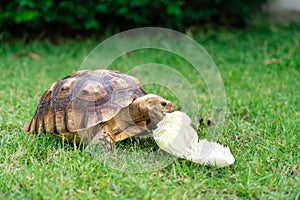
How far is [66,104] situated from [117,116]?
325 mm

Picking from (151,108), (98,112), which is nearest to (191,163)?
(151,108)

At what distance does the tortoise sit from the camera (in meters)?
2.48

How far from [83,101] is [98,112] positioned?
0.13 metres

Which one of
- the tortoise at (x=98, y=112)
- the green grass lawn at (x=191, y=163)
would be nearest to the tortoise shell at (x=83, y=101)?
the tortoise at (x=98, y=112)

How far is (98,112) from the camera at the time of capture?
8.18 ft

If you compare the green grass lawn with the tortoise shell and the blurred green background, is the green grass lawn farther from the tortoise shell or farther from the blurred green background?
the blurred green background

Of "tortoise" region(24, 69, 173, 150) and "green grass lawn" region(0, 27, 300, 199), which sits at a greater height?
"tortoise" region(24, 69, 173, 150)

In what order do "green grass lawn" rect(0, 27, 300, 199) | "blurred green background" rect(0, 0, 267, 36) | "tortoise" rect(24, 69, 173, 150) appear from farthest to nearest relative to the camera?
"blurred green background" rect(0, 0, 267, 36) < "tortoise" rect(24, 69, 173, 150) < "green grass lawn" rect(0, 27, 300, 199)

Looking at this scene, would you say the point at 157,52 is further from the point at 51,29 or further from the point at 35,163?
the point at 35,163

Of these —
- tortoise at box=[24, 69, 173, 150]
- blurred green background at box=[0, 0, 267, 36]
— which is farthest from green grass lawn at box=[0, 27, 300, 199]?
blurred green background at box=[0, 0, 267, 36]

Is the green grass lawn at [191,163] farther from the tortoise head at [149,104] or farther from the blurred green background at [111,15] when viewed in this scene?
the blurred green background at [111,15]

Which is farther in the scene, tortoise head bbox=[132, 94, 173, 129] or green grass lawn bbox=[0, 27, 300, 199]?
tortoise head bbox=[132, 94, 173, 129]

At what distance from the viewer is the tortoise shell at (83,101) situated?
250 cm

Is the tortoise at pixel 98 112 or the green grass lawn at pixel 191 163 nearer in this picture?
the green grass lawn at pixel 191 163
